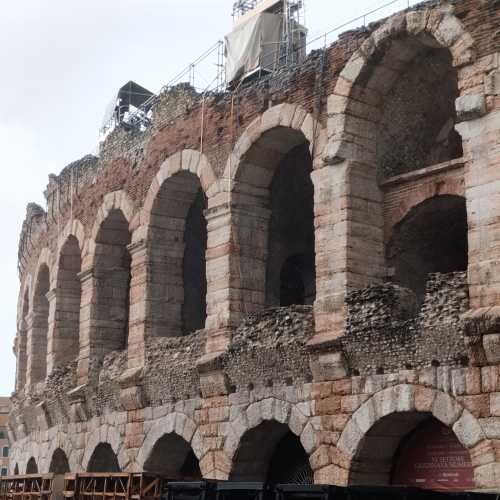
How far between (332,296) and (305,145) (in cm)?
451

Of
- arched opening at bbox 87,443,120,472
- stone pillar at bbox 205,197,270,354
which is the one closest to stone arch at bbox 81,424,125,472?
arched opening at bbox 87,443,120,472

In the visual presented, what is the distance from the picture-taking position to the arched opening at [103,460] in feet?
67.0

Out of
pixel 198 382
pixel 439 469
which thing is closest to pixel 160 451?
pixel 198 382

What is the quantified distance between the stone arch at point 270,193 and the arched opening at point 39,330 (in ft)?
28.3

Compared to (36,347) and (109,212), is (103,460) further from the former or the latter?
(36,347)

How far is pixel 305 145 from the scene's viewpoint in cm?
1823

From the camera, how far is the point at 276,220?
62.8ft

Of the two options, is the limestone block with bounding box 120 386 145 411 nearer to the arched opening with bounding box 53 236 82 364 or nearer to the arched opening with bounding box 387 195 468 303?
the arched opening with bounding box 53 236 82 364

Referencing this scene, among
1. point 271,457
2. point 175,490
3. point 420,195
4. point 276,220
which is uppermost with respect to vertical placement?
point 276,220

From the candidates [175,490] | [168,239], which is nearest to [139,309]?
[168,239]

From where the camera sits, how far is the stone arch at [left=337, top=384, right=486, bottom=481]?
40.1 ft

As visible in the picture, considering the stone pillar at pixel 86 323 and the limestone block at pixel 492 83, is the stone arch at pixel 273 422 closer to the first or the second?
the limestone block at pixel 492 83

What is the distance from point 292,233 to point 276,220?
0.56 meters

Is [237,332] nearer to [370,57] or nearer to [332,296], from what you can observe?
[332,296]
